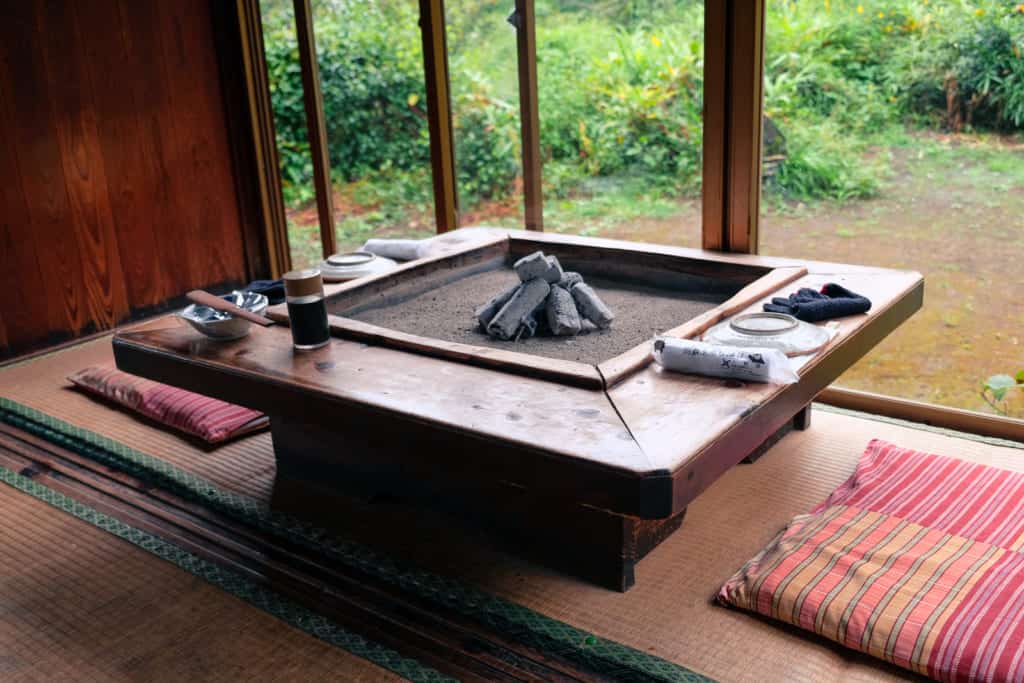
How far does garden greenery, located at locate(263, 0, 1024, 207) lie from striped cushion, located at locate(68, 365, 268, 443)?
4.62ft

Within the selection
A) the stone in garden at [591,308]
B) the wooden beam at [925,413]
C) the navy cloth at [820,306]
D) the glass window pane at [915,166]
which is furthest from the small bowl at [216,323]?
the wooden beam at [925,413]

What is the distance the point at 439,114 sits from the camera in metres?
3.93

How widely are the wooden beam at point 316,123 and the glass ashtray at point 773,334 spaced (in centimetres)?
263

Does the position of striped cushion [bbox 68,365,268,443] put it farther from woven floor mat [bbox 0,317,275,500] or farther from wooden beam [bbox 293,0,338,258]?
wooden beam [bbox 293,0,338,258]

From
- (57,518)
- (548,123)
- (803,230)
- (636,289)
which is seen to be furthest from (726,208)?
(57,518)

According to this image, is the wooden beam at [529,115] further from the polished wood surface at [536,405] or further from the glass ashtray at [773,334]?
the glass ashtray at [773,334]

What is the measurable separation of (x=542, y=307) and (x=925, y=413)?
1.29m

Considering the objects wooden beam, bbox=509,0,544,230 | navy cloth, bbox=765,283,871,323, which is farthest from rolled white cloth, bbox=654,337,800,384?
wooden beam, bbox=509,0,544,230

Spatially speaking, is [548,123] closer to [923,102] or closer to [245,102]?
[923,102]

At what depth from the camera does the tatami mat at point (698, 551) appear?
189 centimetres

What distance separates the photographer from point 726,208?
3.22m

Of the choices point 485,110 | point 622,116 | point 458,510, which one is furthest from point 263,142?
point 458,510

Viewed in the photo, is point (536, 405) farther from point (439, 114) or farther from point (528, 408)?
point (439, 114)

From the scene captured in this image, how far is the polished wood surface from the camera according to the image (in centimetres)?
171
